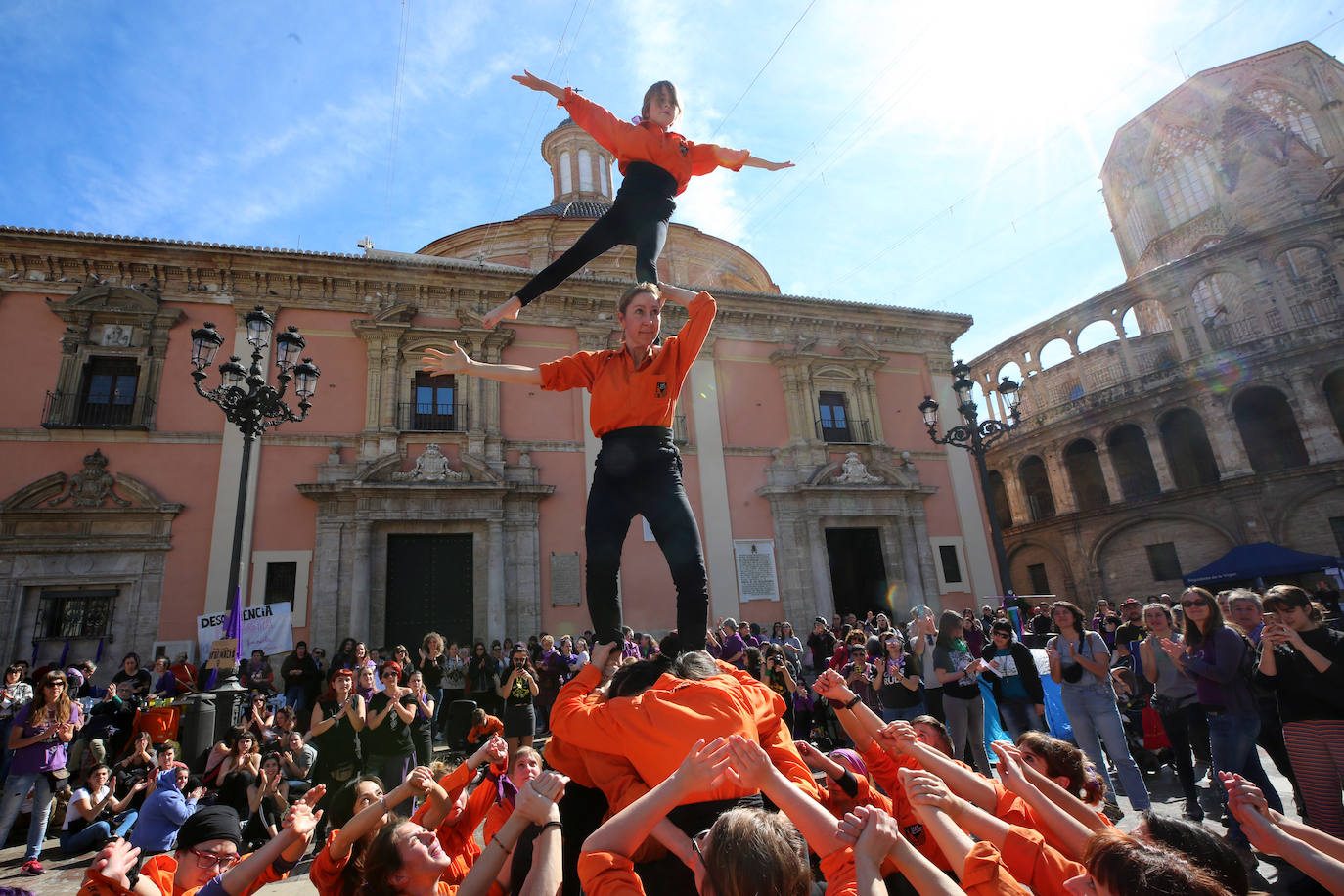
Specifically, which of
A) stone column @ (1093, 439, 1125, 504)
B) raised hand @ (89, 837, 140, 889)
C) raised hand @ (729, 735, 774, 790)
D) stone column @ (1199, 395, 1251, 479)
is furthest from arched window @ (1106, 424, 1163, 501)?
raised hand @ (89, 837, 140, 889)

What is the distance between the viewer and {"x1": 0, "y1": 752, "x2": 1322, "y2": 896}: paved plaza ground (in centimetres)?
397

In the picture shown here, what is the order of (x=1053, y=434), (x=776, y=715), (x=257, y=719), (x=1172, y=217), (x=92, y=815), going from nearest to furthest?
(x=776, y=715) < (x=92, y=815) < (x=257, y=719) < (x=1053, y=434) < (x=1172, y=217)

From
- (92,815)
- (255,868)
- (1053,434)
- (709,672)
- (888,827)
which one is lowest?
(92,815)

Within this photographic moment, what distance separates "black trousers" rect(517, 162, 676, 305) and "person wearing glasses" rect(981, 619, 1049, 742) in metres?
4.71

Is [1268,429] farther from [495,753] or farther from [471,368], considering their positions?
[495,753]

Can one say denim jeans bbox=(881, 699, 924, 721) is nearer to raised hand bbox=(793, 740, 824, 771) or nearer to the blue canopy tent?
raised hand bbox=(793, 740, 824, 771)

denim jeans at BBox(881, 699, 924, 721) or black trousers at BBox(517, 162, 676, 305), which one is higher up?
black trousers at BBox(517, 162, 676, 305)

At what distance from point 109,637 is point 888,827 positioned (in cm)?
1571

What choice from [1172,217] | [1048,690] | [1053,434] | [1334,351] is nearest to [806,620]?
[1048,690]

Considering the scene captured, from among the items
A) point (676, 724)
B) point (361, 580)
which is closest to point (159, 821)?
point (676, 724)

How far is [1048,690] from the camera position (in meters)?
7.48

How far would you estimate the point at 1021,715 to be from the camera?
621 centimetres

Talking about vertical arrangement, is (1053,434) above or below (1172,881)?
above

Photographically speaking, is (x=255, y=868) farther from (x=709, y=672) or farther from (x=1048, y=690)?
(x=1048, y=690)
